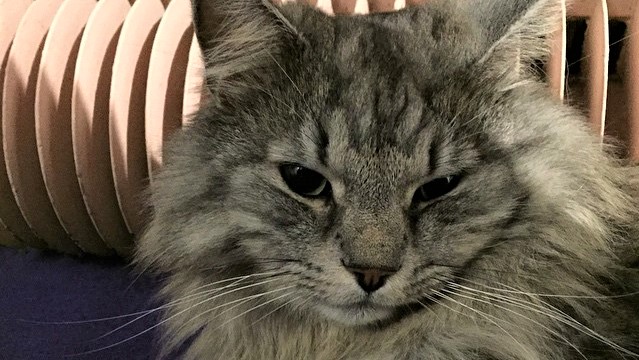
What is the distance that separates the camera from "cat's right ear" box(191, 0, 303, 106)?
0.92m

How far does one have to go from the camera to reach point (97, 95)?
1487 mm

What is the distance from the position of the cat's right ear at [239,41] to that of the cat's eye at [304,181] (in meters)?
0.15

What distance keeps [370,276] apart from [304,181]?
0.17 m

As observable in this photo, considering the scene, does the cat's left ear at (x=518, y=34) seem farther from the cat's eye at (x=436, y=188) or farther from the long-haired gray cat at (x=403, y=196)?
the cat's eye at (x=436, y=188)

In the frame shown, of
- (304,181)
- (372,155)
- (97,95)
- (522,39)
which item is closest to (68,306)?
(97,95)

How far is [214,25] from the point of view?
0.95 m

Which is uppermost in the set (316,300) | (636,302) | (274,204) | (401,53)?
(401,53)

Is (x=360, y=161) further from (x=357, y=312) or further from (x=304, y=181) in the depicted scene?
(x=357, y=312)

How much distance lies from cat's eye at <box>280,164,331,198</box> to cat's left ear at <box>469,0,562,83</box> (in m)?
0.28

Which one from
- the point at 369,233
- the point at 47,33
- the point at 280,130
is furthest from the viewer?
the point at 47,33

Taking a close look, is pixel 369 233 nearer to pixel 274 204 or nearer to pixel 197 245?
pixel 274 204

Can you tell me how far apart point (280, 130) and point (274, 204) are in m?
0.10

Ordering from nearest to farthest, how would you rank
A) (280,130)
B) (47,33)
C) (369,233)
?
(369,233)
(280,130)
(47,33)

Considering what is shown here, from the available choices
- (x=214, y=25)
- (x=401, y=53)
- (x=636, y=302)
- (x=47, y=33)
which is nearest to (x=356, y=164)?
(x=401, y=53)
